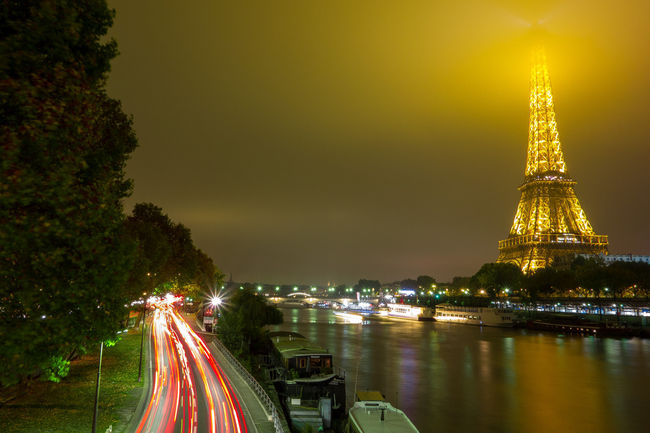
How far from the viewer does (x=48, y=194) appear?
1044cm

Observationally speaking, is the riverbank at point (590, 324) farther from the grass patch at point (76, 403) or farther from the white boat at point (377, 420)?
the grass patch at point (76, 403)

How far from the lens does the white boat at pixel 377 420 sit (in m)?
21.3

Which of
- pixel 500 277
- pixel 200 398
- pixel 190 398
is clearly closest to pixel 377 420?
pixel 200 398

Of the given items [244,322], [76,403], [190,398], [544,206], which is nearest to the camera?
[76,403]

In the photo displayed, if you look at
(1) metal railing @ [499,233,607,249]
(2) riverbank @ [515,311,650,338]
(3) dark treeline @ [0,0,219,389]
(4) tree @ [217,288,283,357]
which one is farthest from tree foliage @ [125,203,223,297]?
(1) metal railing @ [499,233,607,249]

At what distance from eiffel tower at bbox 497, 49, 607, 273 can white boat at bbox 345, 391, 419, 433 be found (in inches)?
4327

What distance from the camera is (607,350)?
59969 millimetres

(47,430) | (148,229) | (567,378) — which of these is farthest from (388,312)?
(47,430)

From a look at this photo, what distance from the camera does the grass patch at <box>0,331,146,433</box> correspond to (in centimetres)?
1877

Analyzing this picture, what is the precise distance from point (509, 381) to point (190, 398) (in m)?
31.7

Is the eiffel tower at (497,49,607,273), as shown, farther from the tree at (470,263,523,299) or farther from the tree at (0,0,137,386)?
the tree at (0,0,137,386)

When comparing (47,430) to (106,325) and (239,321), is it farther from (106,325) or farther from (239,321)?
(239,321)

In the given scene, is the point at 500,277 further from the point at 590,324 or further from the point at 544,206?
the point at 590,324

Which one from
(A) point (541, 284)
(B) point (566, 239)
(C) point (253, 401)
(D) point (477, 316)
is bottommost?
(D) point (477, 316)
